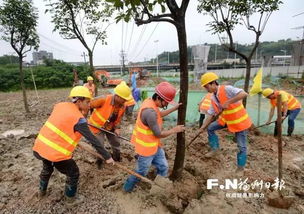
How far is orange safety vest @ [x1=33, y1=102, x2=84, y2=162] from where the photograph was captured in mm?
2414

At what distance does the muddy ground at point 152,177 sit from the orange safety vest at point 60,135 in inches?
32.9

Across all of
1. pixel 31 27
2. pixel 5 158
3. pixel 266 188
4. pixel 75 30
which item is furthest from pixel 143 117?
pixel 31 27

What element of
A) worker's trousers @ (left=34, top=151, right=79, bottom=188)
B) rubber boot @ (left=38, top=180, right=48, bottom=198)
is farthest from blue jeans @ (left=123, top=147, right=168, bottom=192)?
rubber boot @ (left=38, top=180, right=48, bottom=198)

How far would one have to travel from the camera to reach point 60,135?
8.00 ft

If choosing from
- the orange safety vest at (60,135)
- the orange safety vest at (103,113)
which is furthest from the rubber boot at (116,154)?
the orange safety vest at (60,135)

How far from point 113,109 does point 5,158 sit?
2.65 meters

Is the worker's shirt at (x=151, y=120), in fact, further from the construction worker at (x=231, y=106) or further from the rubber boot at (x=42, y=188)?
the rubber boot at (x=42, y=188)

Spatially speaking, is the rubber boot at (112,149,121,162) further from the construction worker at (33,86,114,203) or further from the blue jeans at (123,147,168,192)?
the construction worker at (33,86,114,203)

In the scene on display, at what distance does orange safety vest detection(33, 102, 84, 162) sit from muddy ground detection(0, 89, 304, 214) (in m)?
0.84

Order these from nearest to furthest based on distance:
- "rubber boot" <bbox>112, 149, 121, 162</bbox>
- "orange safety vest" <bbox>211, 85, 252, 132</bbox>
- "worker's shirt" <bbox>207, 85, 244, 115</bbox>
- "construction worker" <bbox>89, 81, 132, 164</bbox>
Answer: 1. "construction worker" <bbox>89, 81, 132, 164</bbox>
2. "worker's shirt" <bbox>207, 85, 244, 115</bbox>
3. "orange safety vest" <bbox>211, 85, 252, 132</bbox>
4. "rubber boot" <bbox>112, 149, 121, 162</bbox>

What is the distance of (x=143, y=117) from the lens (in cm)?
262

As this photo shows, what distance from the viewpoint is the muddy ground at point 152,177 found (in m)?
2.78

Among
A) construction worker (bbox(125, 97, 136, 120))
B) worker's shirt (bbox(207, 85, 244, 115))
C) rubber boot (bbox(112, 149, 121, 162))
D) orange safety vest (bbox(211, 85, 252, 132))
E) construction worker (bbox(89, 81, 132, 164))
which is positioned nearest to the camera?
construction worker (bbox(89, 81, 132, 164))

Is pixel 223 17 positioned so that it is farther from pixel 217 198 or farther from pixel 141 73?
pixel 141 73
